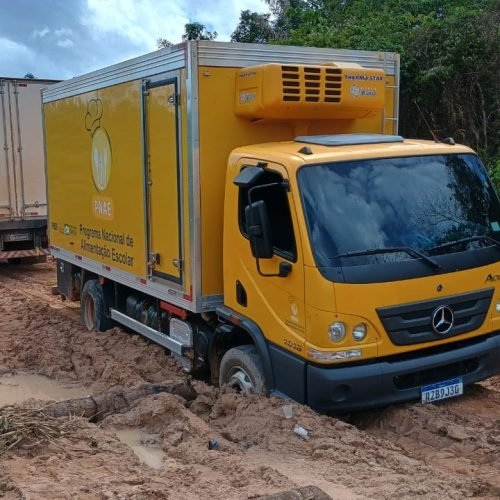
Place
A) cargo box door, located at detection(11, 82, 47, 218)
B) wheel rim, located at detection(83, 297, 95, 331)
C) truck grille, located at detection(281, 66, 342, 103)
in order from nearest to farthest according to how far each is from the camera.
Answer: truck grille, located at detection(281, 66, 342, 103)
wheel rim, located at detection(83, 297, 95, 331)
cargo box door, located at detection(11, 82, 47, 218)

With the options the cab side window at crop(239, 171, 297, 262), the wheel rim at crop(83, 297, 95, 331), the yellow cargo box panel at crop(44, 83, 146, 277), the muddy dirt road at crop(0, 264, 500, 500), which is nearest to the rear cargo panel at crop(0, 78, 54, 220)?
the yellow cargo box panel at crop(44, 83, 146, 277)

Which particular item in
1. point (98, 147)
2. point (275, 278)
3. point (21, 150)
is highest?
point (21, 150)

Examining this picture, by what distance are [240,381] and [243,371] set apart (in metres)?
0.09

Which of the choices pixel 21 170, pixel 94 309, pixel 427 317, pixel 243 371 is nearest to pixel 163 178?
pixel 243 371

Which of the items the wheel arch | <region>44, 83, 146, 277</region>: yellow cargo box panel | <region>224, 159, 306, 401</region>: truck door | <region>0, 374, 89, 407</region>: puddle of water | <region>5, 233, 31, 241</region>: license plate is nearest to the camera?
<region>224, 159, 306, 401</region>: truck door

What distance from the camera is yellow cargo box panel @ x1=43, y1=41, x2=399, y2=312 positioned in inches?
226

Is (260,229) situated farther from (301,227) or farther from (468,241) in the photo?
(468,241)

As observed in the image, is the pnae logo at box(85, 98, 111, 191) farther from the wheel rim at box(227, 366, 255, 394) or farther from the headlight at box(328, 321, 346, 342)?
the headlight at box(328, 321, 346, 342)

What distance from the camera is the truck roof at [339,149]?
4.96 m

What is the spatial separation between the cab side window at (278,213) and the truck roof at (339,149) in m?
0.19

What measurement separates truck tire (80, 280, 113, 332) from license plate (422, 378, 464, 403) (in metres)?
4.75

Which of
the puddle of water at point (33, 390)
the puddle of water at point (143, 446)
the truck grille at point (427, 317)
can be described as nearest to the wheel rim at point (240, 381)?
the puddle of water at point (143, 446)

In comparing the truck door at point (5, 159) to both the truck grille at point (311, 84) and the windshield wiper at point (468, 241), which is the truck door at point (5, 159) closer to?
the truck grille at point (311, 84)

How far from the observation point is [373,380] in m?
4.68
